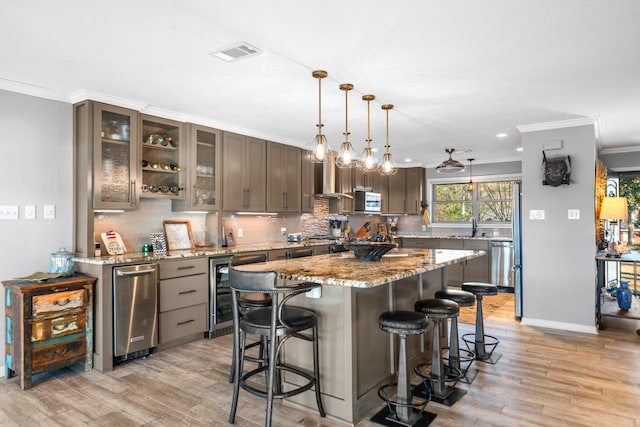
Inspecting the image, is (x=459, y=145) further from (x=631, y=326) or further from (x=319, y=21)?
(x=319, y=21)

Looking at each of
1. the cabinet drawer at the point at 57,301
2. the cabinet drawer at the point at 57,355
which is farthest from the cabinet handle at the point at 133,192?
the cabinet drawer at the point at 57,355

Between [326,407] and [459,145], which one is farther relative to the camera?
[459,145]

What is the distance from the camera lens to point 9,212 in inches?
134

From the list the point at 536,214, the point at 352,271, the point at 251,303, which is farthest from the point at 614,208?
the point at 251,303

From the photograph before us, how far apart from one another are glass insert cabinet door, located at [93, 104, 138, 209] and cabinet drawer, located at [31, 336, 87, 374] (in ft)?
3.97

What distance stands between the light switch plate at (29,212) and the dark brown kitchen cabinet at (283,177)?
2.68 metres

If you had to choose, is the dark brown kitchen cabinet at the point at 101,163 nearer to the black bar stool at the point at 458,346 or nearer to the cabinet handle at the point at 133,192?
the cabinet handle at the point at 133,192

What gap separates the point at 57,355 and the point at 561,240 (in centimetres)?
524

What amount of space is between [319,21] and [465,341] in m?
3.08

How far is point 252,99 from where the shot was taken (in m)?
3.93

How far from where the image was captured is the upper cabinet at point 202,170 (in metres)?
4.55

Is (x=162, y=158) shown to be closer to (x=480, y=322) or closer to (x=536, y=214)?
(x=480, y=322)

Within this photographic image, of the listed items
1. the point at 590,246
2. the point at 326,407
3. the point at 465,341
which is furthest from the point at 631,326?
the point at 326,407

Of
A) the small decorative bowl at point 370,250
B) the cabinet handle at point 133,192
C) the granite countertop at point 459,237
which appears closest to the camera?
the small decorative bowl at point 370,250
